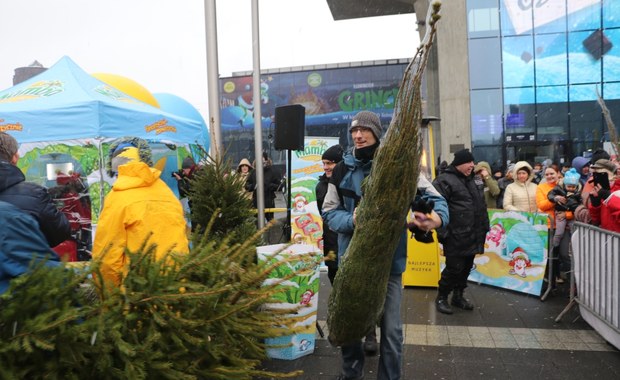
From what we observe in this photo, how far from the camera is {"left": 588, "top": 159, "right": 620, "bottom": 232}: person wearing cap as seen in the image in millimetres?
4633

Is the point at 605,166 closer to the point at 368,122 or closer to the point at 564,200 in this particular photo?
the point at 564,200

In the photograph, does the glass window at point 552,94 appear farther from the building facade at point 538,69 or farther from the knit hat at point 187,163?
the knit hat at point 187,163

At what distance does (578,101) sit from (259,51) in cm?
2019

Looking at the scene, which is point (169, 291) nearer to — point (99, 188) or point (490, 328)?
point (490, 328)

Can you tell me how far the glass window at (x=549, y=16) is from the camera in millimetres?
20922

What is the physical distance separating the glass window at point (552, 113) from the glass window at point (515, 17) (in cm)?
282

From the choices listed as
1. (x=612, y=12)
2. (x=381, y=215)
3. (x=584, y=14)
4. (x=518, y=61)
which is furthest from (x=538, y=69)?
(x=381, y=215)

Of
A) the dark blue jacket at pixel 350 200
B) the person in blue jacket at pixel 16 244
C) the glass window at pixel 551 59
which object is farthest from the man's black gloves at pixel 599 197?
the glass window at pixel 551 59

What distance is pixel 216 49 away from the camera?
588 cm

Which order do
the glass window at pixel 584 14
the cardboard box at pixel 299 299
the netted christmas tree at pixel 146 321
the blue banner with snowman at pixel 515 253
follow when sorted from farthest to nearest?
the glass window at pixel 584 14
the blue banner with snowman at pixel 515 253
the cardboard box at pixel 299 299
the netted christmas tree at pixel 146 321

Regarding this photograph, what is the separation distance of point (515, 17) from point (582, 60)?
3.60 metres

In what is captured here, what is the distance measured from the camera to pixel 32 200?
348 centimetres

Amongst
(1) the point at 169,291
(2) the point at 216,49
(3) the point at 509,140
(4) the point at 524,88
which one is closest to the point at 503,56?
(4) the point at 524,88

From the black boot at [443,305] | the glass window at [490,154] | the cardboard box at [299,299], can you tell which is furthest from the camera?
the glass window at [490,154]
